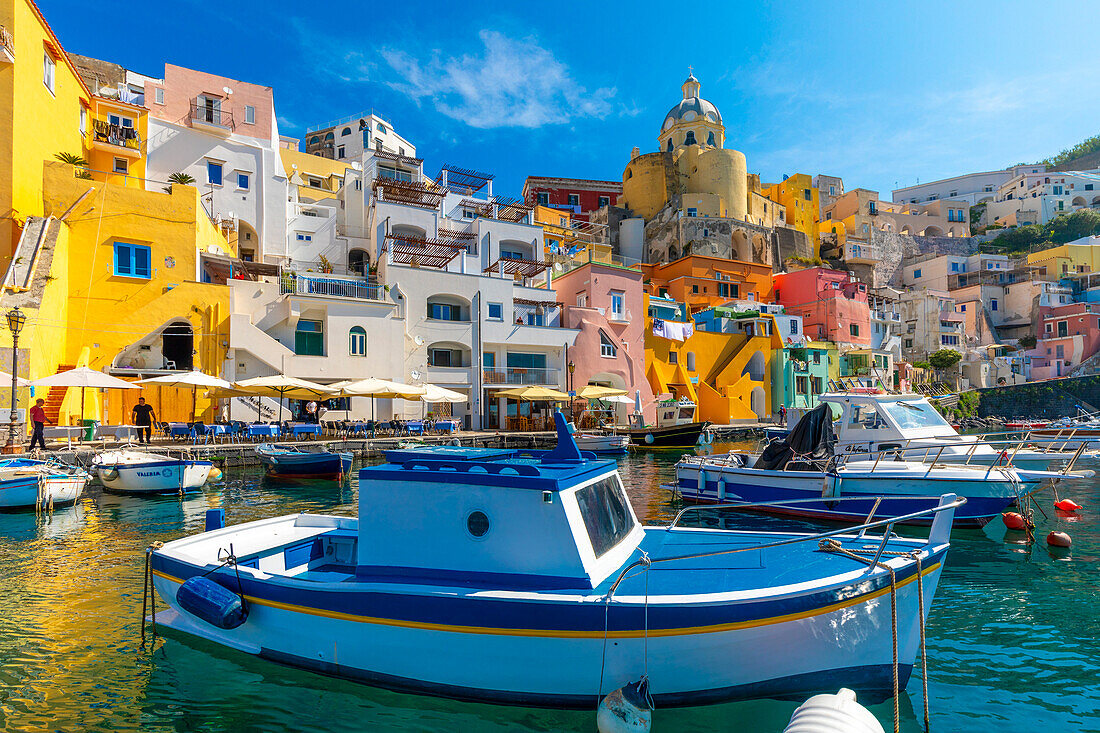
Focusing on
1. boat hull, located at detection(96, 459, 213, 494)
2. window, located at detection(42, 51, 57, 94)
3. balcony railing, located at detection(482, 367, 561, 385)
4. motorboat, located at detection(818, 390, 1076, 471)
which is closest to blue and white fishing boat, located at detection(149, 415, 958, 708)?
motorboat, located at detection(818, 390, 1076, 471)

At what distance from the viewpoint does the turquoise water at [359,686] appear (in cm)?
547

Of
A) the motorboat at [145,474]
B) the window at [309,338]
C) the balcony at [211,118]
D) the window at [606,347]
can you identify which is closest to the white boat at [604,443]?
the window at [606,347]

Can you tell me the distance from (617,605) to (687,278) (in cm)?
4862

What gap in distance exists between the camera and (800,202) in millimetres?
75688

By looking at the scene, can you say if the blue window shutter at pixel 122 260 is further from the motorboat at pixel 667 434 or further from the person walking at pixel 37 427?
the motorboat at pixel 667 434

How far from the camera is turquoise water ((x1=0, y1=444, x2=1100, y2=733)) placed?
5.47 metres

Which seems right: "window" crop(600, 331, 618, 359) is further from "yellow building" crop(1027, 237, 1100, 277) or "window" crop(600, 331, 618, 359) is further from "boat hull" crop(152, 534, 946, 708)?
"yellow building" crop(1027, 237, 1100, 277)

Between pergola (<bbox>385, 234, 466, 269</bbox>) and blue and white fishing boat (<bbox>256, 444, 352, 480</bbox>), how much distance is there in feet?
55.9

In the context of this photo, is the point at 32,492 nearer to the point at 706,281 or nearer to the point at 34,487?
the point at 34,487

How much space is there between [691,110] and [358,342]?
5916 cm

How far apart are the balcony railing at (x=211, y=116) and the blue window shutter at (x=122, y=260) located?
559 inches

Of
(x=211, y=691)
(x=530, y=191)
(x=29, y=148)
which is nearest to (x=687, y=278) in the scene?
(x=530, y=191)

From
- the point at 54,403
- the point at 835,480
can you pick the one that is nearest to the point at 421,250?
the point at 54,403

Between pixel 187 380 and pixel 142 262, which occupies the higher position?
pixel 142 262
